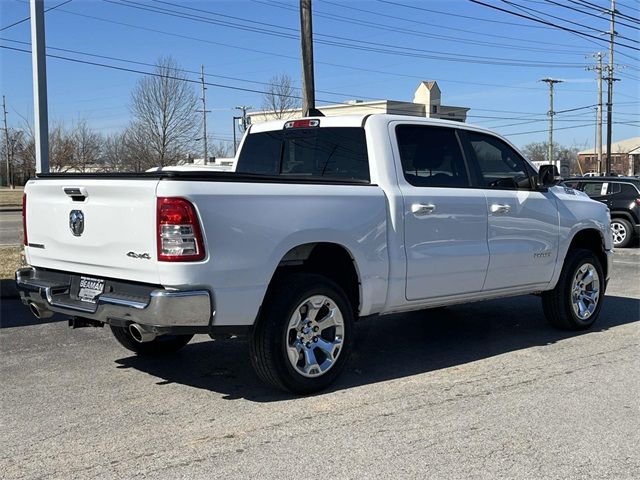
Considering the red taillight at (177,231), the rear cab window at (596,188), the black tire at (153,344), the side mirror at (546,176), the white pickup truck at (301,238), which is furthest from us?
the rear cab window at (596,188)

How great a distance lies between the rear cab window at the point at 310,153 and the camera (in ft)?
19.0

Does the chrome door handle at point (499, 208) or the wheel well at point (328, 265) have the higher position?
the chrome door handle at point (499, 208)

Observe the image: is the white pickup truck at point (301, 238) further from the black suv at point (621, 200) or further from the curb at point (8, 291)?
the black suv at point (621, 200)

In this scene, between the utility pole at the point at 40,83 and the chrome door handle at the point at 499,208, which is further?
the utility pole at the point at 40,83

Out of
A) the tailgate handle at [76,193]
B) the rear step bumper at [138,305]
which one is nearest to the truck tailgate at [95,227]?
the tailgate handle at [76,193]

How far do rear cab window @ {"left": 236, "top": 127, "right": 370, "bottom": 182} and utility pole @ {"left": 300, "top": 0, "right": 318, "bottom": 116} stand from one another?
7.99 m

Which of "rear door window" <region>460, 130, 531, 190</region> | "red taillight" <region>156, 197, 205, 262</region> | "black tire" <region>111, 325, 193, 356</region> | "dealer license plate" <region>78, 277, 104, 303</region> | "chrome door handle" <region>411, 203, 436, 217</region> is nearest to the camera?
"red taillight" <region>156, 197, 205, 262</region>

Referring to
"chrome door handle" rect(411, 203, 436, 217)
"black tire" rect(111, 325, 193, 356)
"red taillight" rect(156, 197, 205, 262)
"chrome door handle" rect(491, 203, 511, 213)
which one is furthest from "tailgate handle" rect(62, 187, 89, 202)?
"chrome door handle" rect(491, 203, 511, 213)

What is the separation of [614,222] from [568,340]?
1172cm

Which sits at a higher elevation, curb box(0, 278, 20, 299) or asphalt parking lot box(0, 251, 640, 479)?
curb box(0, 278, 20, 299)

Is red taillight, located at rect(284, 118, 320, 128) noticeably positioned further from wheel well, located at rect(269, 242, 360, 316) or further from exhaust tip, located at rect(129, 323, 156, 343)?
exhaust tip, located at rect(129, 323, 156, 343)

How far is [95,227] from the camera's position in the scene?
479 cm

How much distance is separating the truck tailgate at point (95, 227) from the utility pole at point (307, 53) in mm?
9668

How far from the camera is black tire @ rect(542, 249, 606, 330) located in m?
7.27
